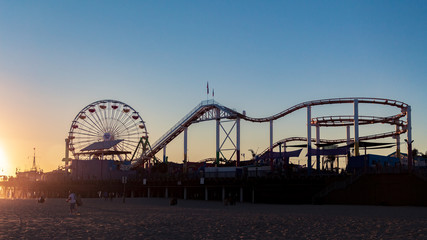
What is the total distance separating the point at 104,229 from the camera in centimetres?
2125

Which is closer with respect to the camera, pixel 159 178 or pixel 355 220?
pixel 355 220

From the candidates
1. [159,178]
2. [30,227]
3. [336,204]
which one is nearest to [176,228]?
[30,227]

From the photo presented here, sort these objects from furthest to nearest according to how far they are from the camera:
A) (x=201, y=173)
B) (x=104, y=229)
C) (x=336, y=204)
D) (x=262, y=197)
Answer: (x=201, y=173) → (x=262, y=197) → (x=336, y=204) → (x=104, y=229)

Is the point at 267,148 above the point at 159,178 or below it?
above

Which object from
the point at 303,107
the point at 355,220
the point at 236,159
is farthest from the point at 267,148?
the point at 355,220

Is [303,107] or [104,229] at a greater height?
[303,107]

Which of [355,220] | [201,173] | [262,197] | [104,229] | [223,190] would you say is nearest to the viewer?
[104,229]

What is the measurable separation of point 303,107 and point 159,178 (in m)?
21.8

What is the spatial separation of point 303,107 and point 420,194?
799 inches

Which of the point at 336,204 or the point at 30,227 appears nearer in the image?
the point at 30,227

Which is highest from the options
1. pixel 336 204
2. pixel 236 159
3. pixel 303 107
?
pixel 303 107

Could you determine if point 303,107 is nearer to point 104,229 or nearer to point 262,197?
point 262,197

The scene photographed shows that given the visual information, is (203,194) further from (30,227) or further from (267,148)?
(30,227)

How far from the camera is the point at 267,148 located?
222 feet
